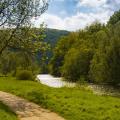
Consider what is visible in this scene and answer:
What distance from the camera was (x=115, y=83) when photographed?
2714 inches

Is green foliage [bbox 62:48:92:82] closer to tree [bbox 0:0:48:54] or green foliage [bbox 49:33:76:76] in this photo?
green foliage [bbox 49:33:76:76]

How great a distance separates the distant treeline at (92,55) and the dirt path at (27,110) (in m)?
15.1

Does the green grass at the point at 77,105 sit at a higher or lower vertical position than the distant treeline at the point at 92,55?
lower

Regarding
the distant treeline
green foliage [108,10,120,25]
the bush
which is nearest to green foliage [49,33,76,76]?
the distant treeline

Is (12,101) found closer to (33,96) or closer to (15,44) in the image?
(33,96)

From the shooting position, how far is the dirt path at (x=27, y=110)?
17016mm

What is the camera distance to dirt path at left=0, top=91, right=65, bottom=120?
1702 centimetres

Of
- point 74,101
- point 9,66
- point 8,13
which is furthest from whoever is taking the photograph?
point 9,66

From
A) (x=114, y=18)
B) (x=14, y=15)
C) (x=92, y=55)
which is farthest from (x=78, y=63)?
(x=14, y=15)

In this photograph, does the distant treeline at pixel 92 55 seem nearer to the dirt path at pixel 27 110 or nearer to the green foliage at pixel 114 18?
the green foliage at pixel 114 18

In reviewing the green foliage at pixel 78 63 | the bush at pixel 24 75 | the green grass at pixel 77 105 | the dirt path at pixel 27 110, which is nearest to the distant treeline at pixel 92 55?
the green foliage at pixel 78 63

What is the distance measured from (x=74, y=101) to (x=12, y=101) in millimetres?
3519

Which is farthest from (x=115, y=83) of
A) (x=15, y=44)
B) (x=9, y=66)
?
(x=15, y=44)

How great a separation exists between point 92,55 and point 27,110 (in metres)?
67.0
